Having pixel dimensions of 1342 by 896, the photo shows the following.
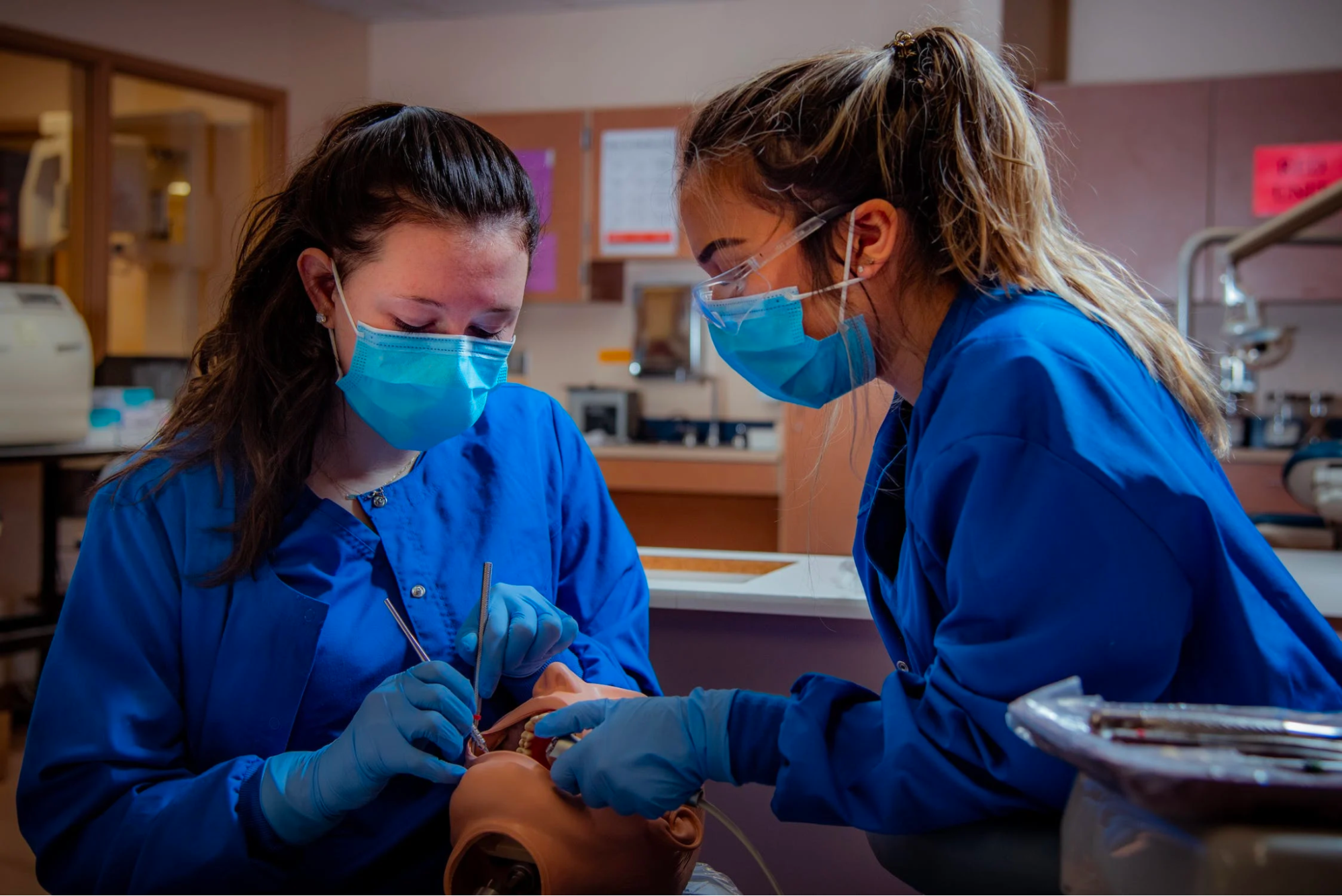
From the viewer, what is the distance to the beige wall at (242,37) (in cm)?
424

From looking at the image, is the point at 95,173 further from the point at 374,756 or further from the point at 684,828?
the point at 684,828

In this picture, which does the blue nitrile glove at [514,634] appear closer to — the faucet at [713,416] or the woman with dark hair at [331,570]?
the woman with dark hair at [331,570]

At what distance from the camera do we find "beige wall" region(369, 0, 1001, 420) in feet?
16.4

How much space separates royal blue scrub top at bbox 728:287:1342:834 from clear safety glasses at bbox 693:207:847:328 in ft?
0.63

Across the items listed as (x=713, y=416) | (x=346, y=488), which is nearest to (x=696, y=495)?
(x=713, y=416)

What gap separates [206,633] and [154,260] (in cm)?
434

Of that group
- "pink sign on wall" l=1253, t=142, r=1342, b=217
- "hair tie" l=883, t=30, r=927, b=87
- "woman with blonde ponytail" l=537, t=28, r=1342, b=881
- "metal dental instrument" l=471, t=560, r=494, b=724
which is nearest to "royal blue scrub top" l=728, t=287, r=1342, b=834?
"woman with blonde ponytail" l=537, t=28, r=1342, b=881

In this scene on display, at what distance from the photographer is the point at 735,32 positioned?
5.07 meters

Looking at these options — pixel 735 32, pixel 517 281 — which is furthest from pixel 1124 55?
pixel 517 281

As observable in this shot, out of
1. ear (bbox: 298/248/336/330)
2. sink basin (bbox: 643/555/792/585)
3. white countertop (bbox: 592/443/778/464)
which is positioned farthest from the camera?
white countertop (bbox: 592/443/778/464)

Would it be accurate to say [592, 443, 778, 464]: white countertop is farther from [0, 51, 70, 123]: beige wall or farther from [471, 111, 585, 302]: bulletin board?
[0, 51, 70, 123]: beige wall

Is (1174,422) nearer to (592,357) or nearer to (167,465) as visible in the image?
(167,465)

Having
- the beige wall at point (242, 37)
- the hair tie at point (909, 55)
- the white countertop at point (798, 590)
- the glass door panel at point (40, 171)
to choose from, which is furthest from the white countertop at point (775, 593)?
the glass door panel at point (40, 171)

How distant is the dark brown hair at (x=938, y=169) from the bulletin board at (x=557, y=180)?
3.99 meters
